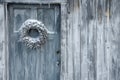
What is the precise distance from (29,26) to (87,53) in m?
0.94

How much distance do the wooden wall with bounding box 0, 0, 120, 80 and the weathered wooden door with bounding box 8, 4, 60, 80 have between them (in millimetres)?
183

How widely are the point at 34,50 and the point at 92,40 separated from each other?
2.89 ft

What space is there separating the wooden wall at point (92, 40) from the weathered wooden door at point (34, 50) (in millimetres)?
183

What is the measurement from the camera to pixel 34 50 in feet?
16.5

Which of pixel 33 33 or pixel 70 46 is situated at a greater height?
pixel 33 33

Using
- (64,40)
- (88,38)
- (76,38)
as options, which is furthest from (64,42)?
(88,38)

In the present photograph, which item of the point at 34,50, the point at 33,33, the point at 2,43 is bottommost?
the point at 34,50

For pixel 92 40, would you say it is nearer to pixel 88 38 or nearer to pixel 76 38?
pixel 88 38

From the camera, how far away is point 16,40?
5055 mm

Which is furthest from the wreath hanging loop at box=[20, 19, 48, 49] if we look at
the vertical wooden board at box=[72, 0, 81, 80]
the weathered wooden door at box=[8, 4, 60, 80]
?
the vertical wooden board at box=[72, 0, 81, 80]

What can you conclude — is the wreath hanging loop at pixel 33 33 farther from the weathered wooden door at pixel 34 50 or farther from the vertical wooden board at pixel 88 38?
the vertical wooden board at pixel 88 38

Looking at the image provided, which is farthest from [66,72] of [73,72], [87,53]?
[87,53]

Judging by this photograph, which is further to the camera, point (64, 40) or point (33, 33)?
point (33, 33)

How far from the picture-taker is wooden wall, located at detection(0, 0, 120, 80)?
4.85 meters
